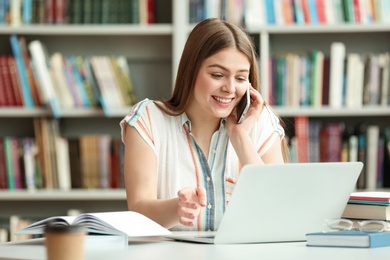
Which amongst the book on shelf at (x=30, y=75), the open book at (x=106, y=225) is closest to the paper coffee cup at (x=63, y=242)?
the open book at (x=106, y=225)

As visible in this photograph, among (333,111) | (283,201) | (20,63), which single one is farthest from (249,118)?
(20,63)

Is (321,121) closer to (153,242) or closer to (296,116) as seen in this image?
(296,116)

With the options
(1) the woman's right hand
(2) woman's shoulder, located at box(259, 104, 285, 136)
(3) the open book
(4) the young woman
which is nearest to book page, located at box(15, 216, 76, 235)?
(3) the open book

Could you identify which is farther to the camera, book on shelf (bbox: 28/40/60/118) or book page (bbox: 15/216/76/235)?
book on shelf (bbox: 28/40/60/118)

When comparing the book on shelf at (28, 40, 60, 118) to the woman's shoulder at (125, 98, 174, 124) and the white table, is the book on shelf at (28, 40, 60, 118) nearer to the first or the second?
the woman's shoulder at (125, 98, 174, 124)

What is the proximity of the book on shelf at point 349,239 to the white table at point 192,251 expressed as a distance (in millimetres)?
22

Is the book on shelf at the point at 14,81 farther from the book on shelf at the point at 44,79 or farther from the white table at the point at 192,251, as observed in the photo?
the white table at the point at 192,251

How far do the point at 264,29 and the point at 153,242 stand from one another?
7.00 feet

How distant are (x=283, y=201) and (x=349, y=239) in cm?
15

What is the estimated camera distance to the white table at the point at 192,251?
A: 4.61 feet

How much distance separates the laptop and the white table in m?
0.03

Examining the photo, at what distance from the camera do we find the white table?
1.40 m

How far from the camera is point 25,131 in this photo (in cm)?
389

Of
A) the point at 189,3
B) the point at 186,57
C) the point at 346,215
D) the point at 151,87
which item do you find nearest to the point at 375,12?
the point at 189,3
